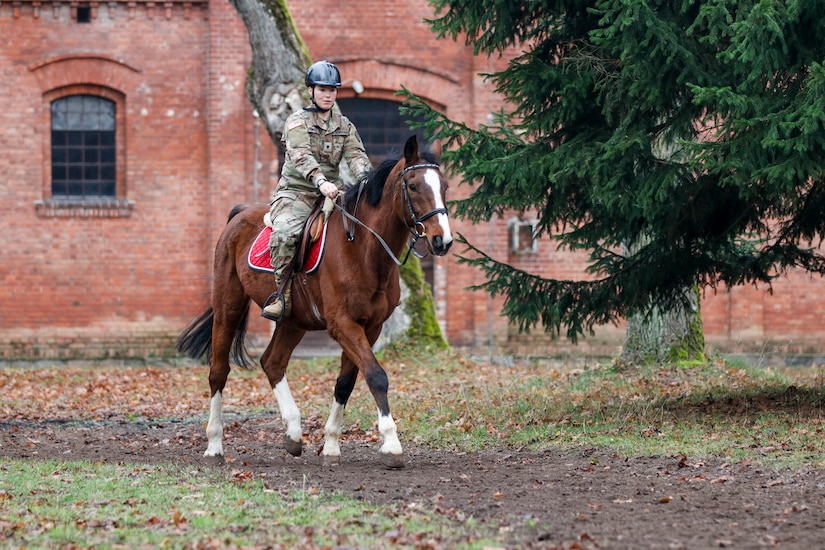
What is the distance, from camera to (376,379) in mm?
8266

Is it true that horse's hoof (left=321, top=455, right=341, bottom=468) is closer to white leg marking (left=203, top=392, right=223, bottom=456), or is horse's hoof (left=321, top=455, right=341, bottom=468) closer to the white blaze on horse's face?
white leg marking (left=203, top=392, right=223, bottom=456)

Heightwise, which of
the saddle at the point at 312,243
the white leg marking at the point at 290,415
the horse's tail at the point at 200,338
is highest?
the saddle at the point at 312,243

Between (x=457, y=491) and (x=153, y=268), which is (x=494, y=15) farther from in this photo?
(x=153, y=268)

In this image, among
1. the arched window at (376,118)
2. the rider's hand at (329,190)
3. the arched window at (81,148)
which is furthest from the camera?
the arched window at (376,118)

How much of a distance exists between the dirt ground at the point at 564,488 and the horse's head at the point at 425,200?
1.67 metres

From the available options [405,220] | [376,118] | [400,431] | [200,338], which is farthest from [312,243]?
[376,118]

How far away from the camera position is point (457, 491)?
7.41m

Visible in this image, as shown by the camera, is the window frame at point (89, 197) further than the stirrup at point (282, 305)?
Yes

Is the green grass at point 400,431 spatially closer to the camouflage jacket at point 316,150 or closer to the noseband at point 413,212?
the noseband at point 413,212

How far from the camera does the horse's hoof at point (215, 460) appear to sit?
9398 millimetres

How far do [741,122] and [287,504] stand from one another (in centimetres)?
440

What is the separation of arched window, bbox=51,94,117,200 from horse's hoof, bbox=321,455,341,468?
14.6 meters

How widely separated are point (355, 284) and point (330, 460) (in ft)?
4.73

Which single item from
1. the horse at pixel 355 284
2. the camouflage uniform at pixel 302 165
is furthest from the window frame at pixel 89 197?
the camouflage uniform at pixel 302 165
